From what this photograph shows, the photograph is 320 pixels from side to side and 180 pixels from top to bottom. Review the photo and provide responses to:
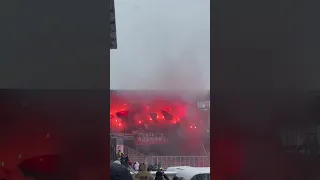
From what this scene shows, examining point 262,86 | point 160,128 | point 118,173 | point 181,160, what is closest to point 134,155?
point 160,128

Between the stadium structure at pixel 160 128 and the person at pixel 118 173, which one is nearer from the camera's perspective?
the person at pixel 118 173

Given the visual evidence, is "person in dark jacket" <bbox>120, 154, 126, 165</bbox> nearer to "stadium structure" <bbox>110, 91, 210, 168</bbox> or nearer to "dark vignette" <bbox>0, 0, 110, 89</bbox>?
"stadium structure" <bbox>110, 91, 210, 168</bbox>

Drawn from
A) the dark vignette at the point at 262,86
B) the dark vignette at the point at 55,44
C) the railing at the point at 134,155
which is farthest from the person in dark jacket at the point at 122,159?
the dark vignette at the point at 55,44

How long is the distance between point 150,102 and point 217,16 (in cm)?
849

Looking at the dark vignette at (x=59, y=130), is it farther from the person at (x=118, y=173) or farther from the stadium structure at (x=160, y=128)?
the stadium structure at (x=160, y=128)

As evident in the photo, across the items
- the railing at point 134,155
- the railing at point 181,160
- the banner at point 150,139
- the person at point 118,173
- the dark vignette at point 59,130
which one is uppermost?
the dark vignette at point 59,130

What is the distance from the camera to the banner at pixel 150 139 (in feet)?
38.0

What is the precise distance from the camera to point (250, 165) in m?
2.90

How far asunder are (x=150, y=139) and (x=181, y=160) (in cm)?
104

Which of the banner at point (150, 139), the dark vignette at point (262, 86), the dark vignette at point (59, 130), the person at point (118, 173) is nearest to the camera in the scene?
the dark vignette at point (59, 130)

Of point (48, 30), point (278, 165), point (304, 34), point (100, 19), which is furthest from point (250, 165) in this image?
point (48, 30)

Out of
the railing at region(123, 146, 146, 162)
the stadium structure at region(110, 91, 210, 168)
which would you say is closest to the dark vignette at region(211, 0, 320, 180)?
the stadium structure at region(110, 91, 210, 168)

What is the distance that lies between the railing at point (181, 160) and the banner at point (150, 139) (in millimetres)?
461

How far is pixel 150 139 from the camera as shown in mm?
11531
